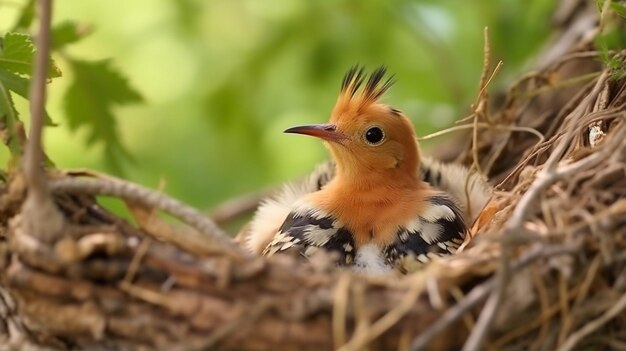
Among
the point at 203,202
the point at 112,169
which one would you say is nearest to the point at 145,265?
the point at 112,169

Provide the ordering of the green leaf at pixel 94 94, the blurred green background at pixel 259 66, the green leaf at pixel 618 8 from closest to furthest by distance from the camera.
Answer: the green leaf at pixel 618 8
the green leaf at pixel 94 94
the blurred green background at pixel 259 66

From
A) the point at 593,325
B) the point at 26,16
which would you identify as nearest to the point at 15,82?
the point at 26,16

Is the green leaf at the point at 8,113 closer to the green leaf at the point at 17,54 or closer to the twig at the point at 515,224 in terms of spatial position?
the green leaf at the point at 17,54

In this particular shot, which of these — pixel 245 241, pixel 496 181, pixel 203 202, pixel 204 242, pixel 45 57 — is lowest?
pixel 203 202

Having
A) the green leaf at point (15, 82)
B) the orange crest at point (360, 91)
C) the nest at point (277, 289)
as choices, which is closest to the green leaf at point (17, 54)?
the green leaf at point (15, 82)

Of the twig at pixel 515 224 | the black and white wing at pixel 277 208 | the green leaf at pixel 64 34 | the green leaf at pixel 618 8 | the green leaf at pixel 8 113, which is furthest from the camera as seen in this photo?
the black and white wing at pixel 277 208

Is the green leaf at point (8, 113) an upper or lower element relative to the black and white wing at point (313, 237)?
upper

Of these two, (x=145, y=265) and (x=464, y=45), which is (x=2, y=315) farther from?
(x=464, y=45)

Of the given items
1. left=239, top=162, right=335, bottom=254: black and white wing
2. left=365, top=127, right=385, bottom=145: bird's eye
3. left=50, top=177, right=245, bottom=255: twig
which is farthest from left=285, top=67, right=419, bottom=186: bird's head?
left=50, top=177, right=245, bottom=255: twig
